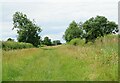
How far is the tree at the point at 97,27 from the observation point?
2662 inches

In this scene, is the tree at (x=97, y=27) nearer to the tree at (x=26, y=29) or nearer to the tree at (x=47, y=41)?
the tree at (x=26, y=29)

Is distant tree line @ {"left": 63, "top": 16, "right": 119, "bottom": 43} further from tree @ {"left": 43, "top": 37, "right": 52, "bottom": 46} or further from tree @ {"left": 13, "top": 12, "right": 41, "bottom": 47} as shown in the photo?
tree @ {"left": 43, "top": 37, "right": 52, "bottom": 46}

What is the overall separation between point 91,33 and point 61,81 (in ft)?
190

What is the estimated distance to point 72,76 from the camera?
1068 cm

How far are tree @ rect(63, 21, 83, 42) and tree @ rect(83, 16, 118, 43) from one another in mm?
1863

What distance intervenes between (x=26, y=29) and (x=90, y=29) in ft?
50.5

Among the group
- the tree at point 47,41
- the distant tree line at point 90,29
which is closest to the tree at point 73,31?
the distant tree line at point 90,29

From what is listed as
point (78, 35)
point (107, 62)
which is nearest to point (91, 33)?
point (78, 35)

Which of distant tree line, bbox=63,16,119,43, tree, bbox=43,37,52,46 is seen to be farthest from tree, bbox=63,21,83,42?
tree, bbox=43,37,52,46

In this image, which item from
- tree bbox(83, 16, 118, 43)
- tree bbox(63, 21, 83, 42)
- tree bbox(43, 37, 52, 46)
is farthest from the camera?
tree bbox(43, 37, 52, 46)

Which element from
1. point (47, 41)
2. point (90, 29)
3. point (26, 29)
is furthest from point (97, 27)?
point (47, 41)

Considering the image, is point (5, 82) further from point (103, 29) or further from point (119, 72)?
point (103, 29)

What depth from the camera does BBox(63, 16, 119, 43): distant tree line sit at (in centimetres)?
6825

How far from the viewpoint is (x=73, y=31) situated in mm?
74000
